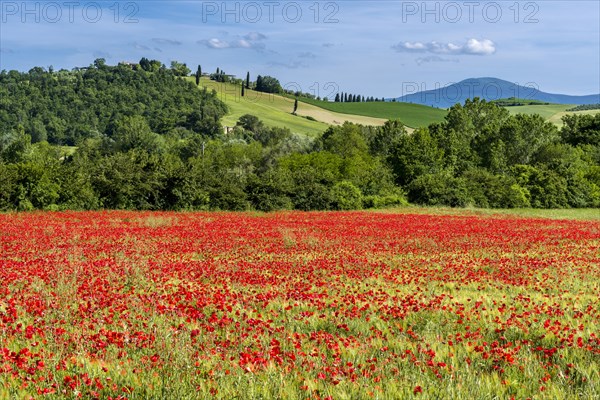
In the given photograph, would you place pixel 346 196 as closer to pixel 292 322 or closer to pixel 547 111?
pixel 292 322

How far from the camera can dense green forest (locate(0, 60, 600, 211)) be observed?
144ft

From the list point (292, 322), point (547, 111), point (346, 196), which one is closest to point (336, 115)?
point (547, 111)

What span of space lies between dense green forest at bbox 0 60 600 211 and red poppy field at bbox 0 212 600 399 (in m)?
23.4

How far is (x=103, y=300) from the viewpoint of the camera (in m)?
10.9

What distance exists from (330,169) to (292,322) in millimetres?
63277

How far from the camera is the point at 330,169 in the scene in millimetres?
72500

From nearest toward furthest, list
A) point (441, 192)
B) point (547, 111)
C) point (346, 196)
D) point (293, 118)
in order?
1. point (346, 196)
2. point (441, 192)
3. point (293, 118)
4. point (547, 111)

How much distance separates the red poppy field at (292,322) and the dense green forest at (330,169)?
919 inches

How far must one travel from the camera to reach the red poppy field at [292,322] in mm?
6359

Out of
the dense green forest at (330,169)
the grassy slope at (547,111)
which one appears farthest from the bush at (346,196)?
the grassy slope at (547,111)

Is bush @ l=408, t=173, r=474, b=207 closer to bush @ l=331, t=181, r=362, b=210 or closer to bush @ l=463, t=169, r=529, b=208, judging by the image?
bush @ l=463, t=169, r=529, b=208

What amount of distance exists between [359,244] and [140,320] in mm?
13950

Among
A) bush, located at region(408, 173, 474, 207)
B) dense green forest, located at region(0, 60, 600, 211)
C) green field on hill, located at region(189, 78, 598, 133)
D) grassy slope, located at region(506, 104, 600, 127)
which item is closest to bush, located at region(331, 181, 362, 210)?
dense green forest, located at region(0, 60, 600, 211)

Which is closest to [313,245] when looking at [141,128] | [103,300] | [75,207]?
[103,300]
